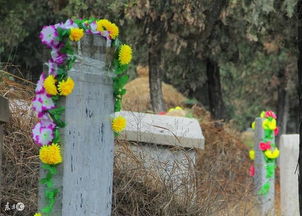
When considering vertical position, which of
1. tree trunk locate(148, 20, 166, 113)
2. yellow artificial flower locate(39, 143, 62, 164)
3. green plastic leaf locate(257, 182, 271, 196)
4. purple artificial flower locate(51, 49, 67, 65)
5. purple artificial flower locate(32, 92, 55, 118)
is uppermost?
tree trunk locate(148, 20, 166, 113)

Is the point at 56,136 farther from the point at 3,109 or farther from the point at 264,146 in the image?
the point at 264,146

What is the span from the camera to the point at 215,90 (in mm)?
18594

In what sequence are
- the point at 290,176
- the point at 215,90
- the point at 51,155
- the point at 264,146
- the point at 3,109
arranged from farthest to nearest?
1. the point at 215,90
2. the point at 264,146
3. the point at 290,176
4. the point at 51,155
5. the point at 3,109

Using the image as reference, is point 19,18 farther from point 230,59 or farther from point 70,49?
point 70,49

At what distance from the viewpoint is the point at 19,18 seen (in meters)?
15.2

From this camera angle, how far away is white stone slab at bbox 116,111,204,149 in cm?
664

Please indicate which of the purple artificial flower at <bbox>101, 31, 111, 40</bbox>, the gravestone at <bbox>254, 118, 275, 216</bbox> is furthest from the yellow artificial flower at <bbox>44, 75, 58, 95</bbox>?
the gravestone at <bbox>254, 118, 275, 216</bbox>

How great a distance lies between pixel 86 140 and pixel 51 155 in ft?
0.79

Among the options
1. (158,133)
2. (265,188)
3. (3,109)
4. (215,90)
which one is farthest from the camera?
(215,90)

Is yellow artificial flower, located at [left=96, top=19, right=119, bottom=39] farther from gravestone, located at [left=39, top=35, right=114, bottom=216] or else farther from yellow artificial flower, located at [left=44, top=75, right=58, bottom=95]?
yellow artificial flower, located at [left=44, top=75, right=58, bottom=95]

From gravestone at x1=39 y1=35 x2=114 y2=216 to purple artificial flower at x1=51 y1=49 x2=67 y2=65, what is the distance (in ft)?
0.31

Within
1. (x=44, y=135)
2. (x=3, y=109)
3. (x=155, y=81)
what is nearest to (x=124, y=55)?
(x=44, y=135)

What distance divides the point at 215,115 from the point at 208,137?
430 cm

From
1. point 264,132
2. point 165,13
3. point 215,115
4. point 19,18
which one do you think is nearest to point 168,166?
point 264,132
